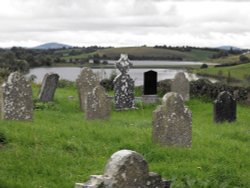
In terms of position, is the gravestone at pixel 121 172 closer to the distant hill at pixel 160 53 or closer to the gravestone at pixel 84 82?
the gravestone at pixel 84 82

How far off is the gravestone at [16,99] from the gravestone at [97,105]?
2.06 metres

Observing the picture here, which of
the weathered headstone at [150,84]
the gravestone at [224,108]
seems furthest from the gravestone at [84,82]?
the gravestone at [224,108]

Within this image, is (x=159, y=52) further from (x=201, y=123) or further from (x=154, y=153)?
(x=154, y=153)

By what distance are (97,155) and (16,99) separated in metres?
4.94

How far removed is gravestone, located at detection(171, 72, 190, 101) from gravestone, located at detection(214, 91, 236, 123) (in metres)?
6.91

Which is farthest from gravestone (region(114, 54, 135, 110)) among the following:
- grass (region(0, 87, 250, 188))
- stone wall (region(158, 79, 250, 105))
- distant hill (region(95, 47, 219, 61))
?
distant hill (region(95, 47, 219, 61))

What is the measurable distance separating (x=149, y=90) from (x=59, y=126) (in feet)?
40.2

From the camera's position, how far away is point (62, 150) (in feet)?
34.6

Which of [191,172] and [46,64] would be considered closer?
[191,172]

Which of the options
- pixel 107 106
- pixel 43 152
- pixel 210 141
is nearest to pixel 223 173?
pixel 210 141

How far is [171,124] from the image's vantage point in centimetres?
1208

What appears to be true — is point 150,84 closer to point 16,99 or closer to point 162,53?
point 16,99

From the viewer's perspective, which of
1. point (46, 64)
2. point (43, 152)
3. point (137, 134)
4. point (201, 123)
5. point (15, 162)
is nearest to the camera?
point (15, 162)

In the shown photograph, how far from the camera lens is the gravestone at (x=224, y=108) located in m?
17.8
